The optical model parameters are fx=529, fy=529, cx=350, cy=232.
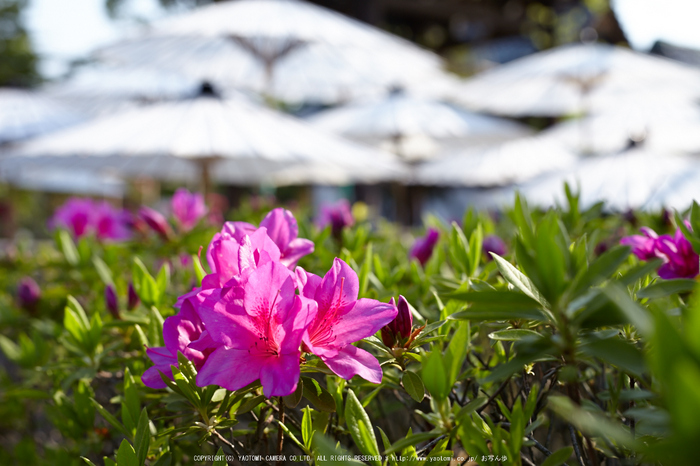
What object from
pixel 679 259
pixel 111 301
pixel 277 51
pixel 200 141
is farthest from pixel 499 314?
pixel 277 51

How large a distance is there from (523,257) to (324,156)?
329 cm

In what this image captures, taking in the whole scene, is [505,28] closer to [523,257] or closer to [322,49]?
[322,49]

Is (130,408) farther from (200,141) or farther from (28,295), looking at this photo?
(200,141)

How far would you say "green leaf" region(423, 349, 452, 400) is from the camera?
2.17ft

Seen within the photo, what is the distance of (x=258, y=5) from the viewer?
4812 mm

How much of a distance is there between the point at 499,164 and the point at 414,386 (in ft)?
23.7

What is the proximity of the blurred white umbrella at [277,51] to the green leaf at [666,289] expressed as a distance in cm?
402

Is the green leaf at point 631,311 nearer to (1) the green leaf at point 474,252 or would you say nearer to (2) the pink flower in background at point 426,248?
(1) the green leaf at point 474,252

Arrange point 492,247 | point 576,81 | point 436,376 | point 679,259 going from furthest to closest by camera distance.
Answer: point 576,81 → point 492,247 → point 679,259 → point 436,376

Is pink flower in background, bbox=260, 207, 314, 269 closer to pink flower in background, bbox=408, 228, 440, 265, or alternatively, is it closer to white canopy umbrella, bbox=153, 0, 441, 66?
pink flower in background, bbox=408, 228, 440, 265

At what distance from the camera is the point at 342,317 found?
771mm

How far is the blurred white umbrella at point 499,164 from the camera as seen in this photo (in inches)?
293

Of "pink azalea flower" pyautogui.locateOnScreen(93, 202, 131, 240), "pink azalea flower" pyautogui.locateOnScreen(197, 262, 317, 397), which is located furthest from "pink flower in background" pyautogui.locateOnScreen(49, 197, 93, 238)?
"pink azalea flower" pyautogui.locateOnScreen(197, 262, 317, 397)

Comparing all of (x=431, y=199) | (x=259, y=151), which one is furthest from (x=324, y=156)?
(x=431, y=199)
